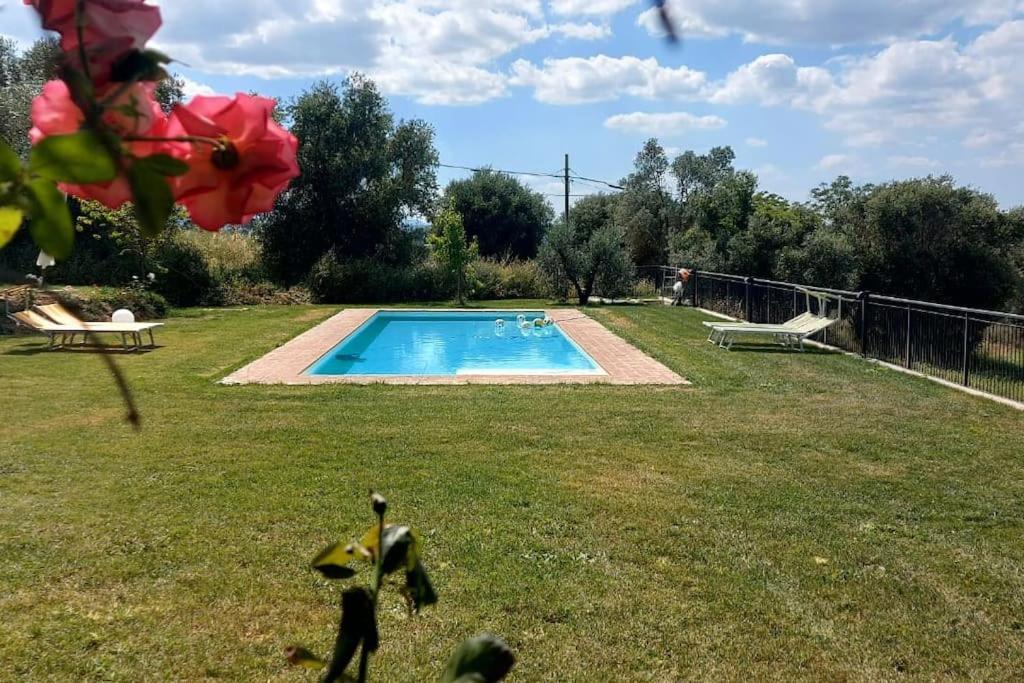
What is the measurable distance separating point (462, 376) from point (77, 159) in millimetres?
9685

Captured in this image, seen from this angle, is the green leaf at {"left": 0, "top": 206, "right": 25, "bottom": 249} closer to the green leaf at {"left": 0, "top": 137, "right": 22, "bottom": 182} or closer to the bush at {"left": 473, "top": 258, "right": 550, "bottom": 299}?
the green leaf at {"left": 0, "top": 137, "right": 22, "bottom": 182}

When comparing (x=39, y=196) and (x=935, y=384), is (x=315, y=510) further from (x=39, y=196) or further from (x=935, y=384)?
(x=935, y=384)

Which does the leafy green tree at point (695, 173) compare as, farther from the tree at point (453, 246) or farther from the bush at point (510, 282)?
the tree at point (453, 246)

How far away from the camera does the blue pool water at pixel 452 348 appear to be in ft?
38.8

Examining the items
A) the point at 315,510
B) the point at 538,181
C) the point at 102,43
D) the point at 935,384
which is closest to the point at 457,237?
the point at 538,181

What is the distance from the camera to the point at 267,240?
22.7m

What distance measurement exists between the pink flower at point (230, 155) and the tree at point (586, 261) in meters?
19.7

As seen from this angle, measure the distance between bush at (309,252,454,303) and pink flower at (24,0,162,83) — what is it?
21.0 metres

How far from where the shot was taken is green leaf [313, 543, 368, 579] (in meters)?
0.48

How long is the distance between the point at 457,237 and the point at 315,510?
1574 centimetres

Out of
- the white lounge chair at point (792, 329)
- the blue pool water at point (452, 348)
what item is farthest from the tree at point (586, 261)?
the white lounge chair at point (792, 329)

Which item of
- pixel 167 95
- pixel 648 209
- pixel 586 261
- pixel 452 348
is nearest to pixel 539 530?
pixel 167 95

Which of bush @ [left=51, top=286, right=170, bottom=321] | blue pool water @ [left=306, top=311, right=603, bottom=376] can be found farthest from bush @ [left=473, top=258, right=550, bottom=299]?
bush @ [left=51, top=286, right=170, bottom=321]

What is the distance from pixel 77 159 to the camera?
1.08 feet
